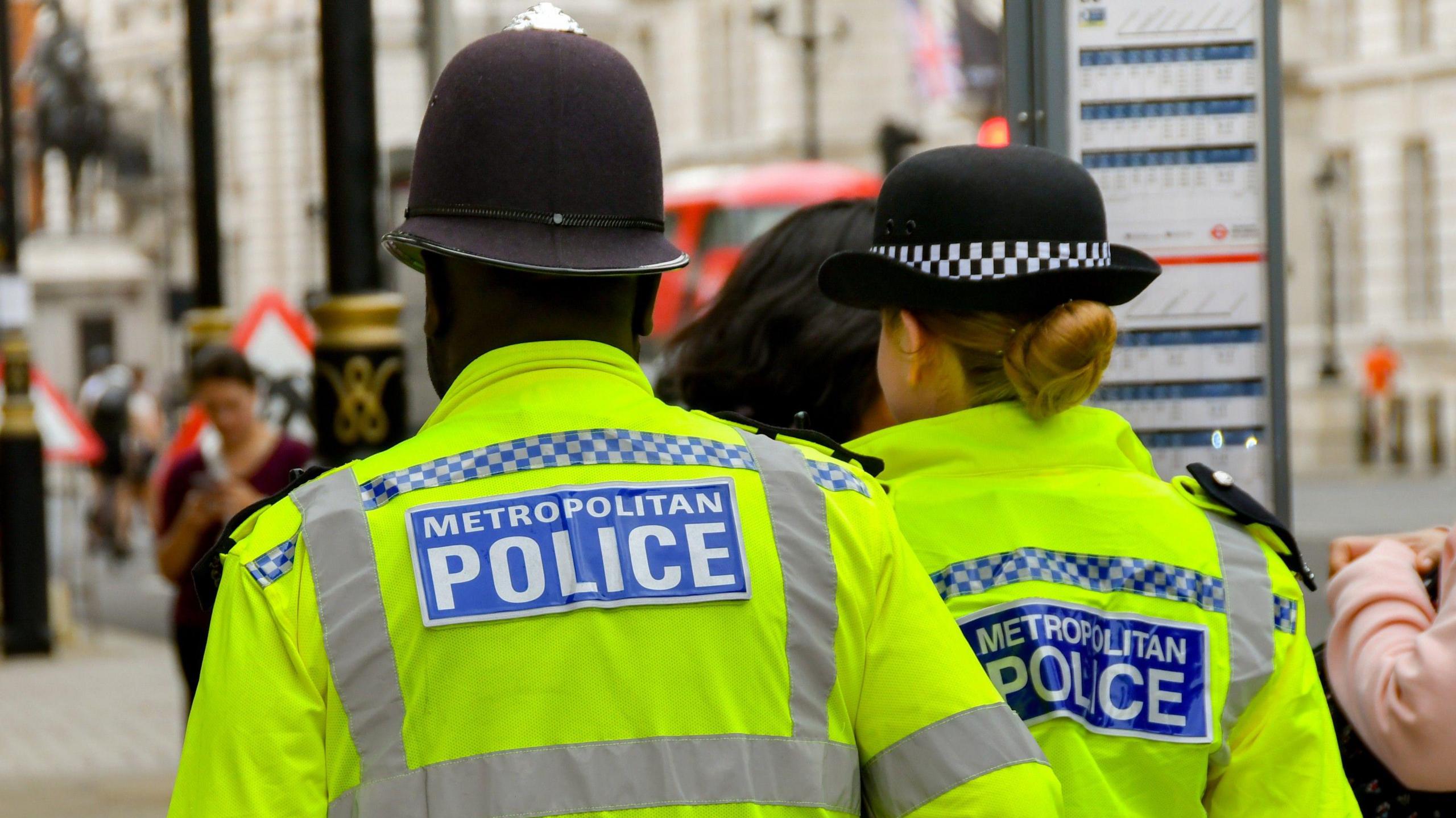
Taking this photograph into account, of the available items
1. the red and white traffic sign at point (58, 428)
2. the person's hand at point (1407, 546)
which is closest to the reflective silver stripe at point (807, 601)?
the person's hand at point (1407, 546)

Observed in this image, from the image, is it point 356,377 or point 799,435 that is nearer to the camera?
point 799,435

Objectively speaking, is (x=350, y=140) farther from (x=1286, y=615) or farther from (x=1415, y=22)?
(x=1415, y=22)

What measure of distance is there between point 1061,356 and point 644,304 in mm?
594

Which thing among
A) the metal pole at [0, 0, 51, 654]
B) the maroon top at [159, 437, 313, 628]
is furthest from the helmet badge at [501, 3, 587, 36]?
the metal pole at [0, 0, 51, 654]

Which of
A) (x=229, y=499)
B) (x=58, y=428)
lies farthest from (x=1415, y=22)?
(x=229, y=499)

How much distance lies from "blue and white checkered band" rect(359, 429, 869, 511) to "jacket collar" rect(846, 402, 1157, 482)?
0.50m

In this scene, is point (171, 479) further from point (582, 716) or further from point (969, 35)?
point (969, 35)

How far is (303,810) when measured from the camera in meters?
1.68

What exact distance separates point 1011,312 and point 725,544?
2.31ft

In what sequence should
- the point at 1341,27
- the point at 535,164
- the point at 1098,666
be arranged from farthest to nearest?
the point at 1341,27 → the point at 1098,666 → the point at 535,164

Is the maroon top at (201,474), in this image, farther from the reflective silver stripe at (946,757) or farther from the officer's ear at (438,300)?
the reflective silver stripe at (946,757)

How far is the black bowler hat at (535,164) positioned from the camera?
1811mm

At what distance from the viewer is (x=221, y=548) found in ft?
5.82

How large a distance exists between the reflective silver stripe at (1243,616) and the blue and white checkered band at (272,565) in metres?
1.11
